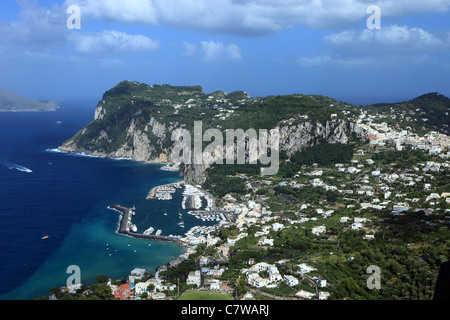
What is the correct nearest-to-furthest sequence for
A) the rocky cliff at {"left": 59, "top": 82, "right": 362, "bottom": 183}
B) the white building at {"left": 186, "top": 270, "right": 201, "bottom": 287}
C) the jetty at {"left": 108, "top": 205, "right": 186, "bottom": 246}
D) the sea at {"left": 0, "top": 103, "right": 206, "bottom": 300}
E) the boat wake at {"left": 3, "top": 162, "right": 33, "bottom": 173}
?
1. the white building at {"left": 186, "top": 270, "right": 201, "bottom": 287}
2. the sea at {"left": 0, "top": 103, "right": 206, "bottom": 300}
3. the jetty at {"left": 108, "top": 205, "right": 186, "bottom": 246}
4. the rocky cliff at {"left": 59, "top": 82, "right": 362, "bottom": 183}
5. the boat wake at {"left": 3, "top": 162, "right": 33, "bottom": 173}

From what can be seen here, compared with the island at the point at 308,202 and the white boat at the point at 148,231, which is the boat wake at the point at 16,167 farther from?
the white boat at the point at 148,231

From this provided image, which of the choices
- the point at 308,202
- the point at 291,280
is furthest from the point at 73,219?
the point at 291,280

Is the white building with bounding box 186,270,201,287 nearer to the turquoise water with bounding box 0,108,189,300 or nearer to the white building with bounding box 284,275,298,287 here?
the turquoise water with bounding box 0,108,189,300

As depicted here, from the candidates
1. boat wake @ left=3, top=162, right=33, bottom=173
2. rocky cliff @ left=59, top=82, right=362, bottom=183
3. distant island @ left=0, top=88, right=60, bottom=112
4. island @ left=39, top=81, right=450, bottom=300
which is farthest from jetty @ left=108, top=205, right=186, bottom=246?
distant island @ left=0, top=88, right=60, bottom=112

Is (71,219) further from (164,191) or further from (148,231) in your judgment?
(164,191)

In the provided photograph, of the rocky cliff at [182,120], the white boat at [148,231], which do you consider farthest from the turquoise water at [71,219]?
the rocky cliff at [182,120]

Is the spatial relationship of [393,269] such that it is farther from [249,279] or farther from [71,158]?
[71,158]
